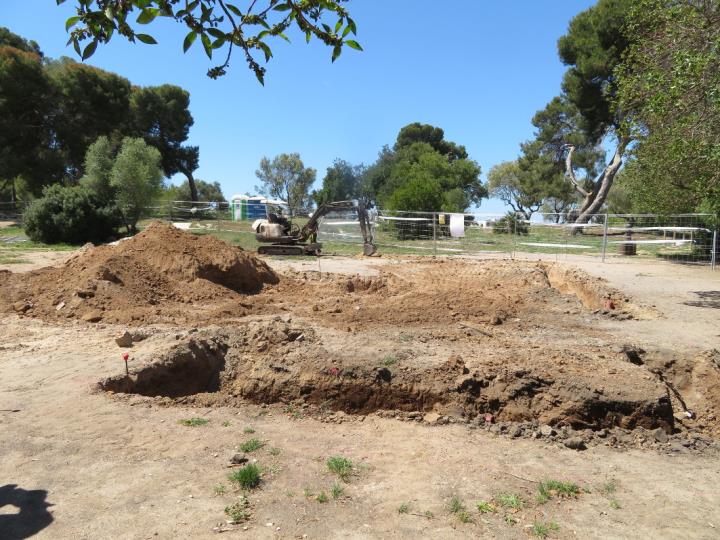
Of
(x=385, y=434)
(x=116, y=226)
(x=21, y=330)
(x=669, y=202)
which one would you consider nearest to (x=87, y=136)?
(x=116, y=226)

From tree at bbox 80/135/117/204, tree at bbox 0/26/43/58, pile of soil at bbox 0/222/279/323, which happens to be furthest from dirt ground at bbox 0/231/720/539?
tree at bbox 0/26/43/58

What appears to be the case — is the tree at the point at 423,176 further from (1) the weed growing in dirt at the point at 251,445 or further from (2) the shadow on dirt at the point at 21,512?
(2) the shadow on dirt at the point at 21,512

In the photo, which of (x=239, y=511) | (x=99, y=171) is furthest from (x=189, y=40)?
(x=99, y=171)

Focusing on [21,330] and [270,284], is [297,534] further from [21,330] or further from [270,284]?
[270,284]

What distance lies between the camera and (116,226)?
24.3 metres

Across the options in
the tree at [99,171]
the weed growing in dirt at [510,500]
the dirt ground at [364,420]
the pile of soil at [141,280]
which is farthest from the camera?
the tree at [99,171]

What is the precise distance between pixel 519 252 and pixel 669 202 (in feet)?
21.5

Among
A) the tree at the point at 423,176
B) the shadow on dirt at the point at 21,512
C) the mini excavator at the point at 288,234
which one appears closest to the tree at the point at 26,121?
the mini excavator at the point at 288,234

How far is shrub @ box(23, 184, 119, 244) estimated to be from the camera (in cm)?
2238

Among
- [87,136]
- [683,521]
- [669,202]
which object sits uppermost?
[87,136]

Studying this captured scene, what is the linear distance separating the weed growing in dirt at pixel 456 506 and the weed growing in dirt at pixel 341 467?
0.78m

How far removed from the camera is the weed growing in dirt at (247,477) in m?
3.79

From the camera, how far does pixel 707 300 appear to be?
11.2 meters

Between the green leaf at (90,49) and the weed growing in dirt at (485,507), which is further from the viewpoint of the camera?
the weed growing in dirt at (485,507)
